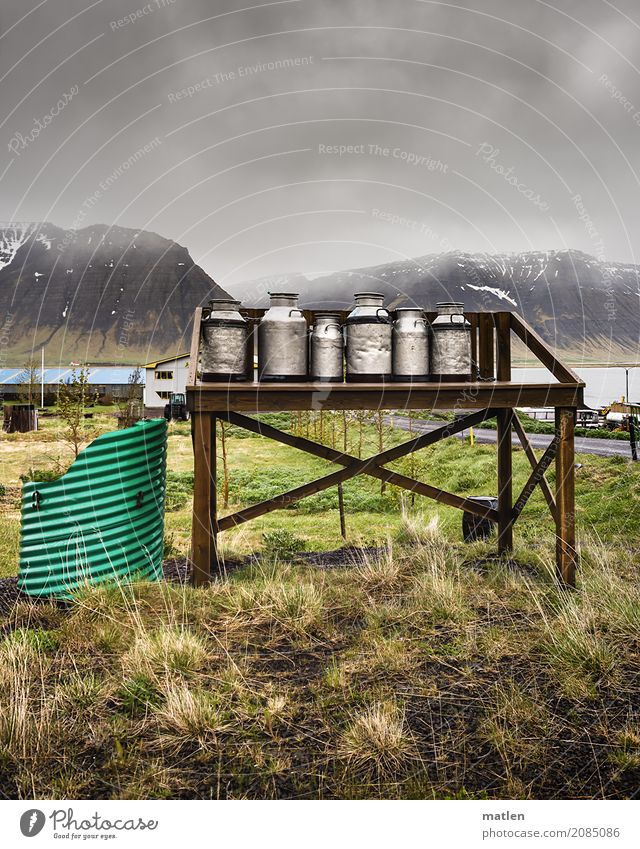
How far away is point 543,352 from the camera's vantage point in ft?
17.8

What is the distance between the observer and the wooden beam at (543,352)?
17.0 ft

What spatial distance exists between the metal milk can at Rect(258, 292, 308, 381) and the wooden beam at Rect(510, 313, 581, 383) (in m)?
1.99

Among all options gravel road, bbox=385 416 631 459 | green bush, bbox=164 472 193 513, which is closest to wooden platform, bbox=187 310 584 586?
green bush, bbox=164 472 193 513

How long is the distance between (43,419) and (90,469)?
3236 centimetres

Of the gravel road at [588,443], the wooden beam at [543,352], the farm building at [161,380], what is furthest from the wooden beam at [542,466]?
the farm building at [161,380]

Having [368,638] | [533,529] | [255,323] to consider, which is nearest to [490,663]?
[368,638]

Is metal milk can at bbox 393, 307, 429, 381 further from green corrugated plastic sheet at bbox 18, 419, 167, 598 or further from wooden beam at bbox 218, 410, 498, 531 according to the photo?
green corrugated plastic sheet at bbox 18, 419, 167, 598

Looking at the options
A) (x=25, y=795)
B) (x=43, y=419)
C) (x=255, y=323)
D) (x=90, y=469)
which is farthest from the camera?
(x=43, y=419)

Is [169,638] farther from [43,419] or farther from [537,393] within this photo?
[43,419]

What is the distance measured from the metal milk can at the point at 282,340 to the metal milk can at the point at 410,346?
0.75 metres

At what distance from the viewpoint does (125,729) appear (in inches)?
121

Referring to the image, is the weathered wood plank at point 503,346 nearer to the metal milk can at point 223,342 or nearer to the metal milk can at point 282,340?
the metal milk can at point 282,340

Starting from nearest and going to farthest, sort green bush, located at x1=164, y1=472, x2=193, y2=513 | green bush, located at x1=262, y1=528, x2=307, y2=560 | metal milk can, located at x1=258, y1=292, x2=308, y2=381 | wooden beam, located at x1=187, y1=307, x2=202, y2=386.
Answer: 1. wooden beam, located at x1=187, y1=307, x2=202, y2=386
2. metal milk can, located at x1=258, y1=292, x2=308, y2=381
3. green bush, located at x1=262, y1=528, x2=307, y2=560
4. green bush, located at x1=164, y1=472, x2=193, y2=513

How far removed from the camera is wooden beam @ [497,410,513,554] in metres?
6.28
